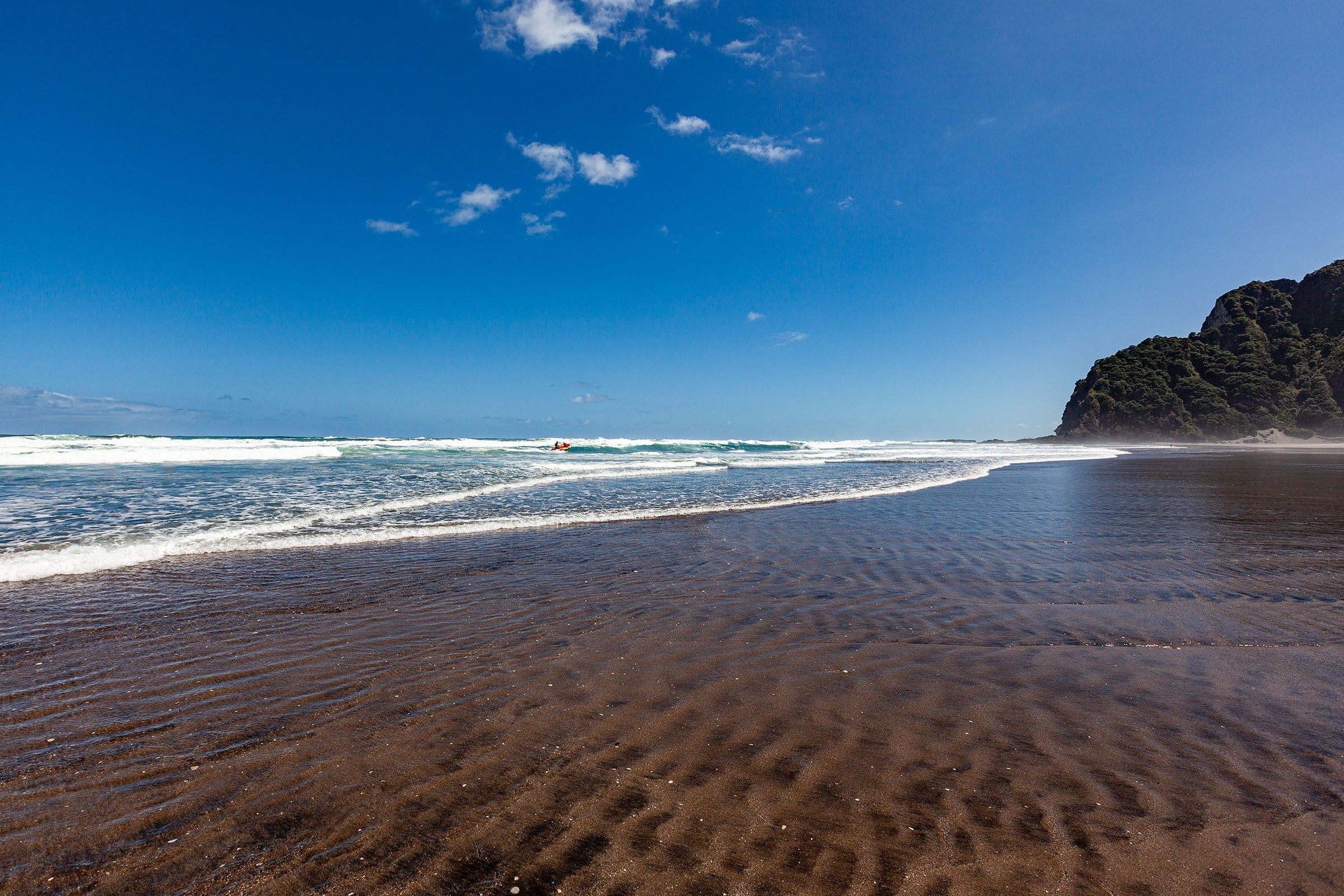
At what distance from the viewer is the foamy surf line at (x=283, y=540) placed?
22.7 ft

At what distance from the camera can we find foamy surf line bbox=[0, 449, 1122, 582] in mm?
6930

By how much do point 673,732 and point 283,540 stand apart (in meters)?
7.85

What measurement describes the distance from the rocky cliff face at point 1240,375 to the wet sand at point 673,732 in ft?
342

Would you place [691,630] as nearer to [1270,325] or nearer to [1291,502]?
[1291,502]

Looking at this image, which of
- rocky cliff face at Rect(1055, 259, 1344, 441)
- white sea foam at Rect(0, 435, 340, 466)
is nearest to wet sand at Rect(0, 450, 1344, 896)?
white sea foam at Rect(0, 435, 340, 466)

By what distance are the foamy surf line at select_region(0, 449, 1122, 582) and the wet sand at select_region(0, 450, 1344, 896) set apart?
2.40 feet

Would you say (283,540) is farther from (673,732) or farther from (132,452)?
(132,452)

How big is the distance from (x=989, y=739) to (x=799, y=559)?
469 centimetres

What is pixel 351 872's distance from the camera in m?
2.21

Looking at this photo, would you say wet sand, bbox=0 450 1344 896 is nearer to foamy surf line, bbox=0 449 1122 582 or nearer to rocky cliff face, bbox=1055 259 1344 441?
foamy surf line, bbox=0 449 1122 582

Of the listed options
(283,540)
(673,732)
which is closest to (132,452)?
(283,540)

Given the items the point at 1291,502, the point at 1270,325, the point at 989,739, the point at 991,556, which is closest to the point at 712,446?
the point at 1291,502

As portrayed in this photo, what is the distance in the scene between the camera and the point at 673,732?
331 cm

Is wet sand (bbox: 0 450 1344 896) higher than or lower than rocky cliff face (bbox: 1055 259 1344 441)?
lower
